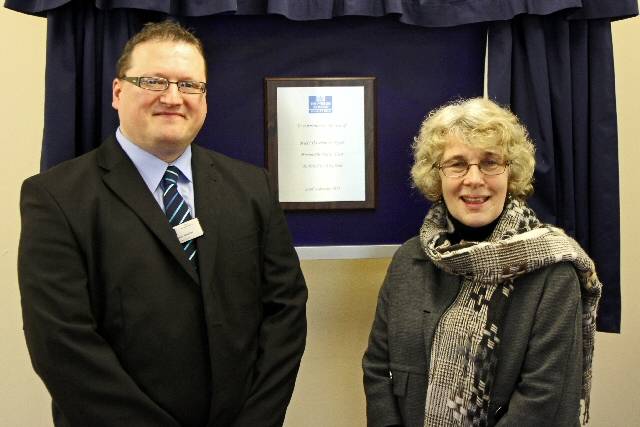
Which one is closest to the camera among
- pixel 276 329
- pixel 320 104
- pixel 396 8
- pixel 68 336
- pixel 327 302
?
pixel 68 336

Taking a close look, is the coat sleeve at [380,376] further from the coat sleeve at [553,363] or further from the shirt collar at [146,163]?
the shirt collar at [146,163]

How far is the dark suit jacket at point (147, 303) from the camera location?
1399 mm

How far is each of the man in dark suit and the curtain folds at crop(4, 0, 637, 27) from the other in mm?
347

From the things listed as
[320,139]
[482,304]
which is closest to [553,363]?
[482,304]

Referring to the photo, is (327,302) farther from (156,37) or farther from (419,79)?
(156,37)

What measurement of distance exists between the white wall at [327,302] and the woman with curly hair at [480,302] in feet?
2.00

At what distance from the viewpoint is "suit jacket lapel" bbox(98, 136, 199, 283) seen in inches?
58.0

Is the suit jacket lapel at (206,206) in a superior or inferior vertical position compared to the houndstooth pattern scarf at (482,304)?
superior

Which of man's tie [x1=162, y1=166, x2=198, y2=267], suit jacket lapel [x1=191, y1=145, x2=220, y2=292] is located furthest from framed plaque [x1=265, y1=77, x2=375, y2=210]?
man's tie [x1=162, y1=166, x2=198, y2=267]

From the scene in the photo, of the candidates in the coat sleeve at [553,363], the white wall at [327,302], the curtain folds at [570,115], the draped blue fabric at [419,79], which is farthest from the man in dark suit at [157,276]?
the curtain folds at [570,115]

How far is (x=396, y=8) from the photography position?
1970mm

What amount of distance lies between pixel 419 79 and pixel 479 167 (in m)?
0.57

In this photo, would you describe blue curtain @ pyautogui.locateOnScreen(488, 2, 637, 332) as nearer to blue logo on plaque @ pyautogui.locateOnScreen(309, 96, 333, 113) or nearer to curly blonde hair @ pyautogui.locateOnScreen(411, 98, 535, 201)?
curly blonde hair @ pyautogui.locateOnScreen(411, 98, 535, 201)

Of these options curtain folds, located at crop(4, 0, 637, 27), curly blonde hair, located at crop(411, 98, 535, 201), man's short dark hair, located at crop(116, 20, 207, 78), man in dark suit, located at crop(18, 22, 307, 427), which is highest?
curtain folds, located at crop(4, 0, 637, 27)
